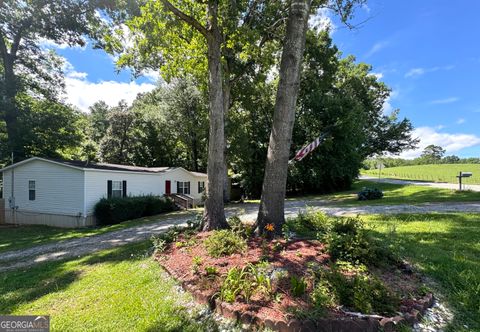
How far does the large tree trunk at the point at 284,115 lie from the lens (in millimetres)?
5035

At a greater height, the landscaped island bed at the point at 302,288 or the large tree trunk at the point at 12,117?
the large tree trunk at the point at 12,117

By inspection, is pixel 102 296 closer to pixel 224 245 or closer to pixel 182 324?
pixel 182 324

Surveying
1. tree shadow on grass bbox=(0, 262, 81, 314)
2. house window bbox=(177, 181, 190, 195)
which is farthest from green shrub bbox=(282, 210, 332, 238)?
house window bbox=(177, 181, 190, 195)

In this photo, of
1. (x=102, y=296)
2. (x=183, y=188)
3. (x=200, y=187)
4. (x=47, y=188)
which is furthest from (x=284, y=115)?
(x=200, y=187)

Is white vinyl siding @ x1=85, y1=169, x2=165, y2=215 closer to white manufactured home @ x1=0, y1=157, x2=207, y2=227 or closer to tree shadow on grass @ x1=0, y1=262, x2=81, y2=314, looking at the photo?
white manufactured home @ x1=0, y1=157, x2=207, y2=227

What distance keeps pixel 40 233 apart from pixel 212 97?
11507 millimetres

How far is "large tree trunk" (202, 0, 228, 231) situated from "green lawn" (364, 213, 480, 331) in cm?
361

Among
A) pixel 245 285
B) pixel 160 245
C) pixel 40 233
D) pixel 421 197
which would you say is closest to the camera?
pixel 245 285

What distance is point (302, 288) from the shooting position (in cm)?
298

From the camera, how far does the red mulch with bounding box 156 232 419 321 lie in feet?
9.32

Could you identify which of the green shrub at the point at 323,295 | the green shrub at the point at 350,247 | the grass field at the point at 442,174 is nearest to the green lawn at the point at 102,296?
the green shrub at the point at 323,295

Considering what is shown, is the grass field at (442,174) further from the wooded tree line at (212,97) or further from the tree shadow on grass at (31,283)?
the tree shadow on grass at (31,283)

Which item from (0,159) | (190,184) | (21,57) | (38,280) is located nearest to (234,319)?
(38,280)

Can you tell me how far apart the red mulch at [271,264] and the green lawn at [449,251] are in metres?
0.44
